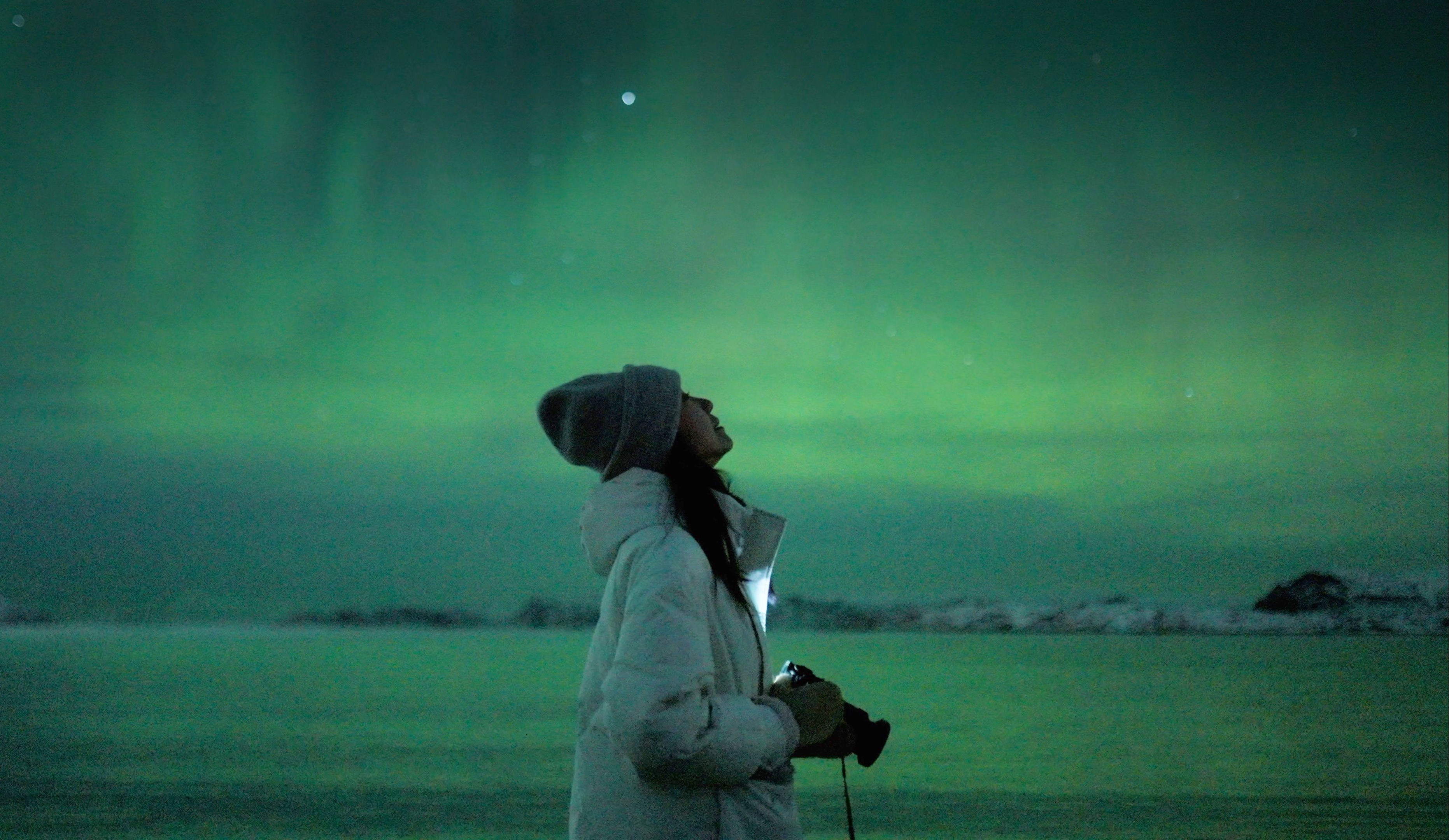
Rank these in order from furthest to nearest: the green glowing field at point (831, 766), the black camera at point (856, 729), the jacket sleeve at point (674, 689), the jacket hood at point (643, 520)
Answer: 1. the green glowing field at point (831, 766)
2. the black camera at point (856, 729)
3. the jacket hood at point (643, 520)
4. the jacket sleeve at point (674, 689)

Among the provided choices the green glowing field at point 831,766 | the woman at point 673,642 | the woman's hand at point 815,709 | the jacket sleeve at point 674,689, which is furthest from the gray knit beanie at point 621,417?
the green glowing field at point 831,766

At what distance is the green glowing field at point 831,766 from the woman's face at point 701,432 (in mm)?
8332

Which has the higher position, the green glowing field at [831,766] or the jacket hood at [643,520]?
the jacket hood at [643,520]

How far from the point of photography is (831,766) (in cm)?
1540

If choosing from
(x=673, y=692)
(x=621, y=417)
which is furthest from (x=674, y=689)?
(x=621, y=417)

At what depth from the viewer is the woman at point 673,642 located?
1.30 metres

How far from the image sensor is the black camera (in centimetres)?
153

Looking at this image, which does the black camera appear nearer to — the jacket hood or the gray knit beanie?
the jacket hood

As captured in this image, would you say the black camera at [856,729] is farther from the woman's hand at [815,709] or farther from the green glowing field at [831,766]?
the green glowing field at [831,766]

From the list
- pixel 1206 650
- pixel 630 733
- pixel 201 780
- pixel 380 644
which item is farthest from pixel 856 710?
pixel 380 644

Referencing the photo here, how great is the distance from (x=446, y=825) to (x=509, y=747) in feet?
29.1

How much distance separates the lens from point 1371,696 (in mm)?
33906

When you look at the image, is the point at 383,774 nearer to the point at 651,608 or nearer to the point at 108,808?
the point at 108,808

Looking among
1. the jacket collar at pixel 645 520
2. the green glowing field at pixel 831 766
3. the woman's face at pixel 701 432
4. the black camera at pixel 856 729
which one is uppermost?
the woman's face at pixel 701 432
